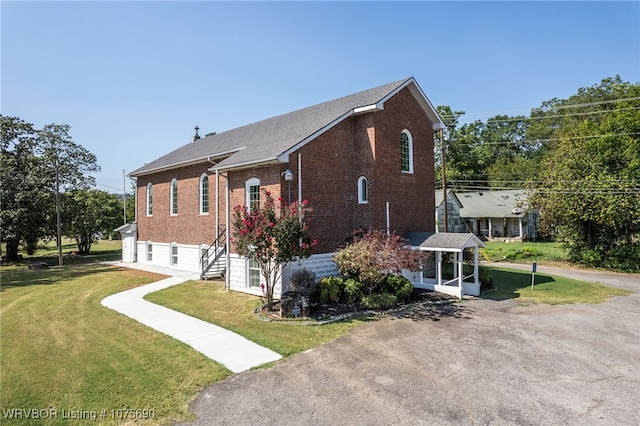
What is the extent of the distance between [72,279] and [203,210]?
28.1ft

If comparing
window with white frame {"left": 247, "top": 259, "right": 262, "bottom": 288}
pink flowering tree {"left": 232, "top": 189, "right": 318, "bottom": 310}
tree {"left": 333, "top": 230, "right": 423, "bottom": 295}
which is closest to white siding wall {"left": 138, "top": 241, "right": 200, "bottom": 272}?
window with white frame {"left": 247, "top": 259, "right": 262, "bottom": 288}

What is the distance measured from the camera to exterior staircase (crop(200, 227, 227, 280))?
18797 millimetres

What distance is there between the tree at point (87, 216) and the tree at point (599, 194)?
41204 mm

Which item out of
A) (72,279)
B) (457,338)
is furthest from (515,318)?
(72,279)

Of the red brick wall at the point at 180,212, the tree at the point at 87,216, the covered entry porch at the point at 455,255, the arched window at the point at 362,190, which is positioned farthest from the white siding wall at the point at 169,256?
the covered entry porch at the point at 455,255

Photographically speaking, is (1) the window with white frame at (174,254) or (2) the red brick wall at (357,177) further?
(1) the window with white frame at (174,254)

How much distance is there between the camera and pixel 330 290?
13914 millimetres

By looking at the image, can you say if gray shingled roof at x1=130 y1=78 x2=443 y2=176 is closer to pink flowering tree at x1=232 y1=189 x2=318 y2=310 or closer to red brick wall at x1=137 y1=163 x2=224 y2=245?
red brick wall at x1=137 y1=163 x2=224 y2=245

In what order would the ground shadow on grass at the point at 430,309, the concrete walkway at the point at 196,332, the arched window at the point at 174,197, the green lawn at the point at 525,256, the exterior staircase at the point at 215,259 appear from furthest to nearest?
the green lawn at the point at 525,256, the arched window at the point at 174,197, the exterior staircase at the point at 215,259, the ground shadow on grass at the point at 430,309, the concrete walkway at the point at 196,332

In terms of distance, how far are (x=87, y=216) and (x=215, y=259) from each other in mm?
27467

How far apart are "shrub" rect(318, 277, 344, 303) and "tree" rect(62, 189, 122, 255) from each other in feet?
98.8

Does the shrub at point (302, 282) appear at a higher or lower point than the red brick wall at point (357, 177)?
lower

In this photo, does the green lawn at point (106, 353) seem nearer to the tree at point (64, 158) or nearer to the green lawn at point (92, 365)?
the green lawn at point (92, 365)

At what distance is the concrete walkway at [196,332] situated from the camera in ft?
27.7
